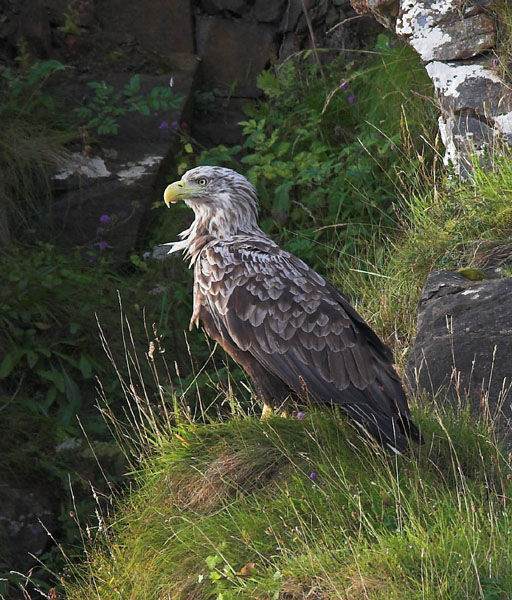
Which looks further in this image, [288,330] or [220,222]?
[220,222]

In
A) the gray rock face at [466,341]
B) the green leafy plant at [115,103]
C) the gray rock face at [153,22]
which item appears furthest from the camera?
the gray rock face at [153,22]

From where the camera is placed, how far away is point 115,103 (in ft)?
31.8

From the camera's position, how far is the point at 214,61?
34.2ft

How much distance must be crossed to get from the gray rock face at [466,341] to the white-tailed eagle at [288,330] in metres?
0.33

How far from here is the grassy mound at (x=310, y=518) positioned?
3691 millimetres

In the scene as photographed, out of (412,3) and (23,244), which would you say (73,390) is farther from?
(412,3)

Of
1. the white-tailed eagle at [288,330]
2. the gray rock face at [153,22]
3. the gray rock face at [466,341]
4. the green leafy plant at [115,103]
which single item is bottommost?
the gray rock face at [466,341]

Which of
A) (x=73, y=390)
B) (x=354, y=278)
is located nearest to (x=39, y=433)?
(x=73, y=390)

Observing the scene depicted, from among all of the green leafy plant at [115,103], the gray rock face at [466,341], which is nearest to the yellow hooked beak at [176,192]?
the gray rock face at [466,341]

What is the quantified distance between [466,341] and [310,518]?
5.53 ft

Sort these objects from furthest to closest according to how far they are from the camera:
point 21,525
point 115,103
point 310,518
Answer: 1. point 115,103
2. point 21,525
3. point 310,518

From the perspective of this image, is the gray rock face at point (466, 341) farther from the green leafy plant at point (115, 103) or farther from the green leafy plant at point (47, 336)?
the green leafy plant at point (115, 103)

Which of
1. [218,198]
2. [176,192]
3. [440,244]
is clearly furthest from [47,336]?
[440,244]

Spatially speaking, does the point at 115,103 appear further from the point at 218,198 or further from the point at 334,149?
the point at 218,198
